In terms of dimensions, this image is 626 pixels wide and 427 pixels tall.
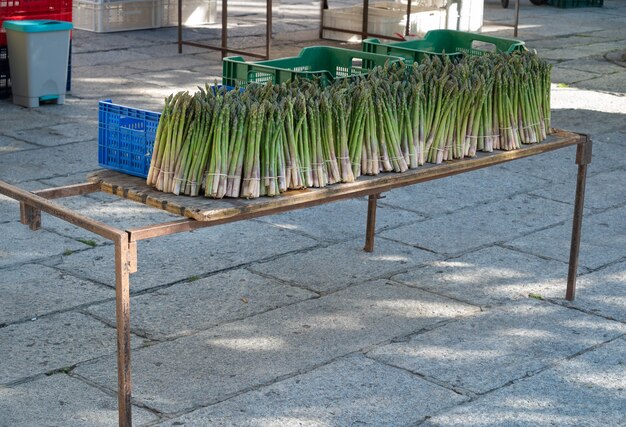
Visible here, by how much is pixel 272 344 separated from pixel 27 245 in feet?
6.64

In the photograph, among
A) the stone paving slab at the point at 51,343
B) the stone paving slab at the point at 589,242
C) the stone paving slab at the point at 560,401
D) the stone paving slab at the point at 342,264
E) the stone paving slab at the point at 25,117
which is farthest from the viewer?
the stone paving slab at the point at 25,117

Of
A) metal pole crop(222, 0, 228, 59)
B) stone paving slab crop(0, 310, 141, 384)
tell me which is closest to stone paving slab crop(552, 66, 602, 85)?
metal pole crop(222, 0, 228, 59)

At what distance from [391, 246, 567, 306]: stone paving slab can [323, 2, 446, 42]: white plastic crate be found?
8206mm

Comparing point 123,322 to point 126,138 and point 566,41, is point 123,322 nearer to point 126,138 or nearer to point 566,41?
point 126,138

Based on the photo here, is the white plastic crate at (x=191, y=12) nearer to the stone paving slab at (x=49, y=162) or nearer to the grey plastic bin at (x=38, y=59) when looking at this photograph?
the grey plastic bin at (x=38, y=59)

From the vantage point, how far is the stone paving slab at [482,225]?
21.7 ft

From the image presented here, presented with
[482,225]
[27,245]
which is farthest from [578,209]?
[27,245]

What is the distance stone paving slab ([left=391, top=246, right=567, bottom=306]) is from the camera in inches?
228

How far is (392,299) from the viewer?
5.65 metres

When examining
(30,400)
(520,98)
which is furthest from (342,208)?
(30,400)

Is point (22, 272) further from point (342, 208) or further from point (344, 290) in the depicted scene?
point (342, 208)

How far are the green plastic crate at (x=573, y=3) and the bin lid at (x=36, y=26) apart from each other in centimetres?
1156

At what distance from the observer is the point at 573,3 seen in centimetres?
1894

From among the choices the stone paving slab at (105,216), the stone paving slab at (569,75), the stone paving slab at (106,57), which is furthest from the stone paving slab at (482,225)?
the stone paving slab at (106,57)
